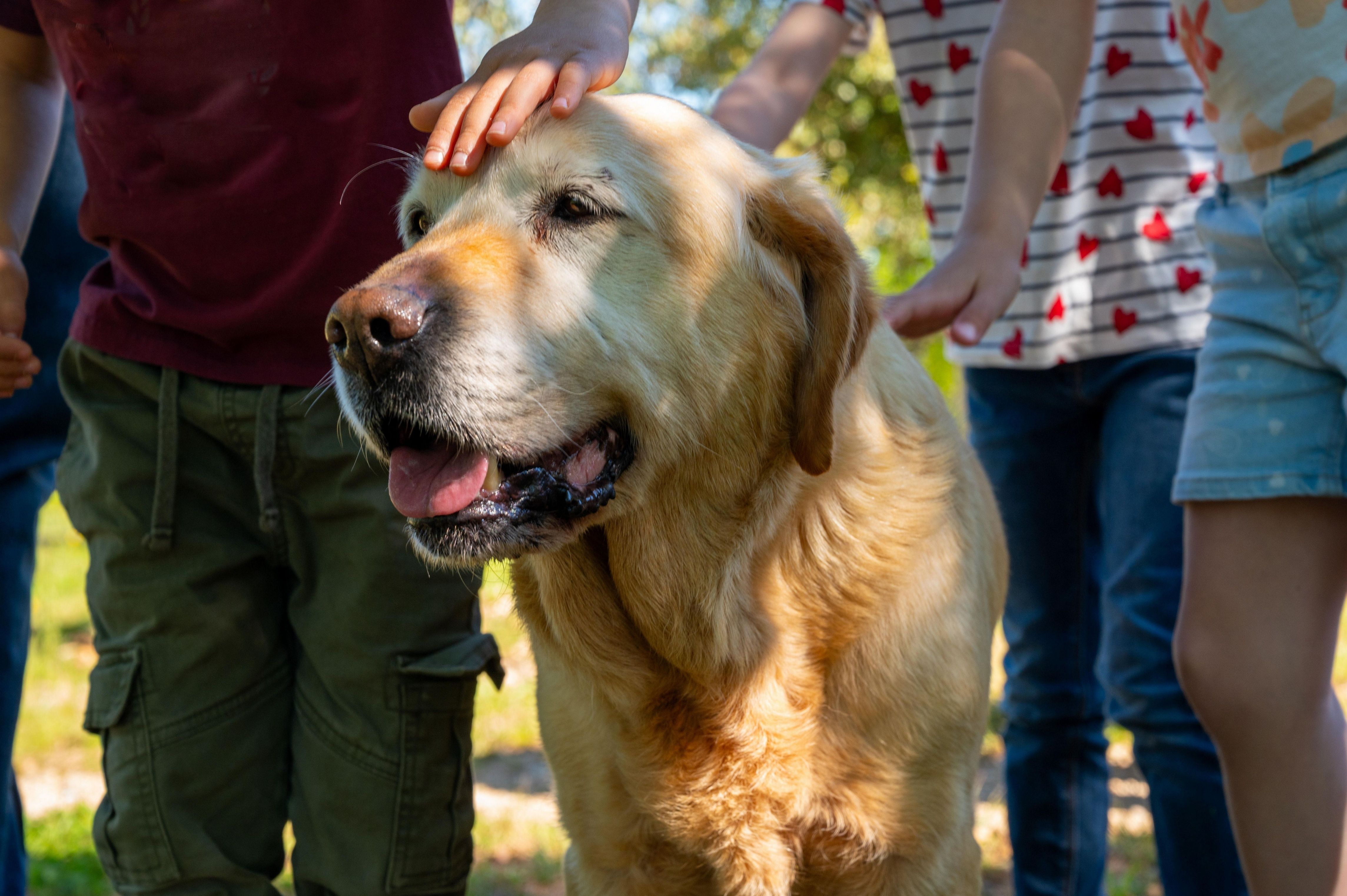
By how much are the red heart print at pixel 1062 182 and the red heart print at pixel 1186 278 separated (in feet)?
1.18

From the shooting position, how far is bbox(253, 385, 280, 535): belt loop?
7.98 ft

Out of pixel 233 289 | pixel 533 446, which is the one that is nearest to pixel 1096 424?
pixel 533 446

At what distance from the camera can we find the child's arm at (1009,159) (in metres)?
2.62

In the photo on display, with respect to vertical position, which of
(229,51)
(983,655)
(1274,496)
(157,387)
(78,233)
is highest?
(229,51)

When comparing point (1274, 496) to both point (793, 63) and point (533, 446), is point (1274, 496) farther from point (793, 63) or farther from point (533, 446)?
point (793, 63)

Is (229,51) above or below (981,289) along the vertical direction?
above

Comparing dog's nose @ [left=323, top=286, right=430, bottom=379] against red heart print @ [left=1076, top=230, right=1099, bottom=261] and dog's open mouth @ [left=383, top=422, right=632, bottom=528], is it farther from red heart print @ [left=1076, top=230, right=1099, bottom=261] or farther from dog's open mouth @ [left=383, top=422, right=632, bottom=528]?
red heart print @ [left=1076, top=230, right=1099, bottom=261]

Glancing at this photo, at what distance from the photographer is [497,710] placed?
6086mm

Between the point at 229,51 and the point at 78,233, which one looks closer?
the point at 229,51

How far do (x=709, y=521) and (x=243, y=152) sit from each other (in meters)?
1.21

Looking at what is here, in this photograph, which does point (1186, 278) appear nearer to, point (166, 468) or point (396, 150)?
point (396, 150)

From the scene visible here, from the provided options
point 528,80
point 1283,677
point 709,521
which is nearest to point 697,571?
point 709,521

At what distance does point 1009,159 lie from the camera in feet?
8.71

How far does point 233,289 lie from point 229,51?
0.47 m
